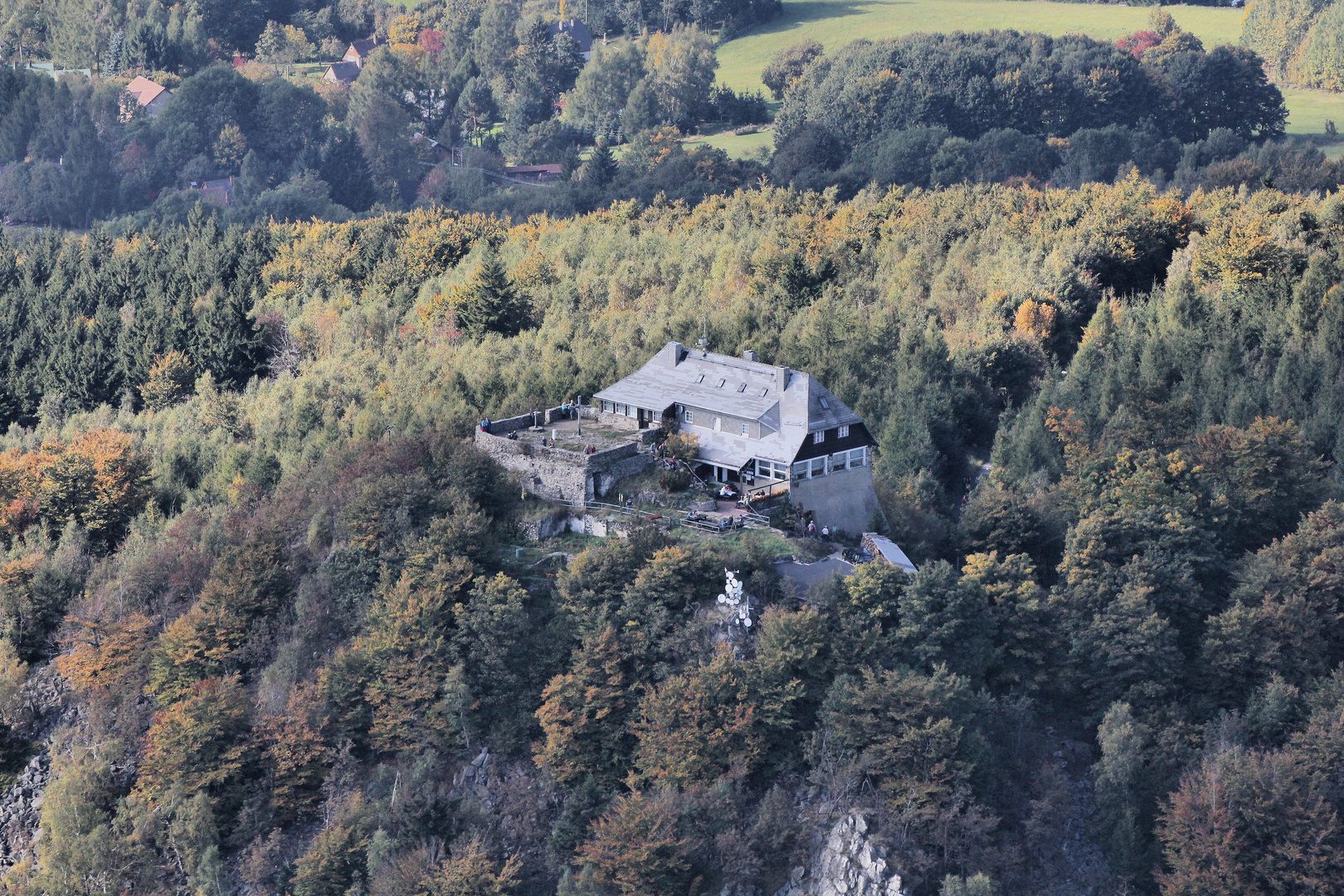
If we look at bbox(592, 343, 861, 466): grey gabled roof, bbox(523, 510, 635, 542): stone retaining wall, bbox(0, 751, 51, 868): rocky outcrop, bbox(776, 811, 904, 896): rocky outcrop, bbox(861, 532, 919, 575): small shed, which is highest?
bbox(592, 343, 861, 466): grey gabled roof

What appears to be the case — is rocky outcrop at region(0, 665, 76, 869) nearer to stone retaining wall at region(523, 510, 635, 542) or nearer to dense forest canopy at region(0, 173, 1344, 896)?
dense forest canopy at region(0, 173, 1344, 896)

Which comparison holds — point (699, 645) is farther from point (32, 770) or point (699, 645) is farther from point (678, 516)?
point (32, 770)

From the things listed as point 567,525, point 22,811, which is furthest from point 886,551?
point 22,811

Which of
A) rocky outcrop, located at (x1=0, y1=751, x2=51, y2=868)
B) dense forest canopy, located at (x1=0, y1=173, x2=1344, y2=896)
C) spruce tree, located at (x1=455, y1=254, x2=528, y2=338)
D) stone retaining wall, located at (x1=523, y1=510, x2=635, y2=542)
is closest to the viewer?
dense forest canopy, located at (x1=0, y1=173, x2=1344, y2=896)

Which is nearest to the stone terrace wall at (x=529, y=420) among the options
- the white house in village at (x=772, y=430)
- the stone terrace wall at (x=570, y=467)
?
the stone terrace wall at (x=570, y=467)

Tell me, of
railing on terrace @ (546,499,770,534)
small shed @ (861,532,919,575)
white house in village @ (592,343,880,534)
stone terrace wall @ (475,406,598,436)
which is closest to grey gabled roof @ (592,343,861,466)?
white house in village @ (592,343,880,534)

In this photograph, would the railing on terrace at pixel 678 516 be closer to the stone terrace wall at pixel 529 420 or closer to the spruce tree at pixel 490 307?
the stone terrace wall at pixel 529 420
